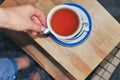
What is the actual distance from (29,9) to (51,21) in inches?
3.8

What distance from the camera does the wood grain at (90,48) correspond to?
44.3 inches

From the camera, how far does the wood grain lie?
1.12 m

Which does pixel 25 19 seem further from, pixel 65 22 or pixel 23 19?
pixel 65 22

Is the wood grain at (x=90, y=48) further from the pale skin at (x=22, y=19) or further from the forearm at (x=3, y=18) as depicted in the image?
the forearm at (x=3, y=18)

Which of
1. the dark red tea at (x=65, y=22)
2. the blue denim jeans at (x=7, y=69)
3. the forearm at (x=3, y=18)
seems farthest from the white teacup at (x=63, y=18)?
the blue denim jeans at (x=7, y=69)

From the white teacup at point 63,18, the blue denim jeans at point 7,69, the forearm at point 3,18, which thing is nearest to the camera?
the forearm at point 3,18

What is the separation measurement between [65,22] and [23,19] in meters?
0.16

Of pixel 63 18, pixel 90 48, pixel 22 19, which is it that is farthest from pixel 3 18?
pixel 90 48

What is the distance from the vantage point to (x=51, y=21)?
106cm

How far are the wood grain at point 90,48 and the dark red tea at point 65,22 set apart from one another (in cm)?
9

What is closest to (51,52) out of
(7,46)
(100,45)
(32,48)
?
(100,45)

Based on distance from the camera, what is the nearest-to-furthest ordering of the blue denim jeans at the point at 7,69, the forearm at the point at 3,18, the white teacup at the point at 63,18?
the forearm at the point at 3,18 < the white teacup at the point at 63,18 < the blue denim jeans at the point at 7,69

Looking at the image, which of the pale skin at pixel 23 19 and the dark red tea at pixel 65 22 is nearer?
the pale skin at pixel 23 19

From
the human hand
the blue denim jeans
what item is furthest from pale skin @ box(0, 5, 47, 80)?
the blue denim jeans
